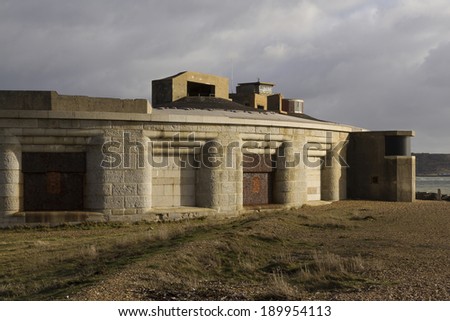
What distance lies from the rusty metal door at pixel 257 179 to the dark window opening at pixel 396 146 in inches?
285

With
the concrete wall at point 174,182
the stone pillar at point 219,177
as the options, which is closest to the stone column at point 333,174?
the stone pillar at point 219,177

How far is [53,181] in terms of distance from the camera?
19.2m

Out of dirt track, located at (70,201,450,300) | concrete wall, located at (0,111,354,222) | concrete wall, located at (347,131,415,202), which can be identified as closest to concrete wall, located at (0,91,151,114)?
concrete wall, located at (0,111,354,222)

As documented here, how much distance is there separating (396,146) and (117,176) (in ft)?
46.5

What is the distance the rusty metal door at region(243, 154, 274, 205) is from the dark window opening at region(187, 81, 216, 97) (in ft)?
47.7

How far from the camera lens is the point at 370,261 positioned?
1180 centimetres

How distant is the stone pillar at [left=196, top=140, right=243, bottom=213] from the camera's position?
20922mm

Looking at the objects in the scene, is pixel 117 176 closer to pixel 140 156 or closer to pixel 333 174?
pixel 140 156

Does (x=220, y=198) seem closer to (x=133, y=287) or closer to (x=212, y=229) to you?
(x=212, y=229)

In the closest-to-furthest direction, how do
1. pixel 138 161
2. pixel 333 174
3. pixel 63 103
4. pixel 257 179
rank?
pixel 63 103 → pixel 138 161 → pixel 257 179 → pixel 333 174

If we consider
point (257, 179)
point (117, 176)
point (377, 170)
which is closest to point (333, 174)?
point (377, 170)

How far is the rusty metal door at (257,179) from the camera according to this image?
74.1 feet

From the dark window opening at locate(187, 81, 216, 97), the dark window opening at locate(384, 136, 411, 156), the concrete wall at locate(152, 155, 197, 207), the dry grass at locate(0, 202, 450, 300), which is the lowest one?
→ the dry grass at locate(0, 202, 450, 300)

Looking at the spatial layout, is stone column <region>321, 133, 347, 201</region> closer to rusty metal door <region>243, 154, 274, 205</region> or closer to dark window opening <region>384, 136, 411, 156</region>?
dark window opening <region>384, 136, 411, 156</region>
